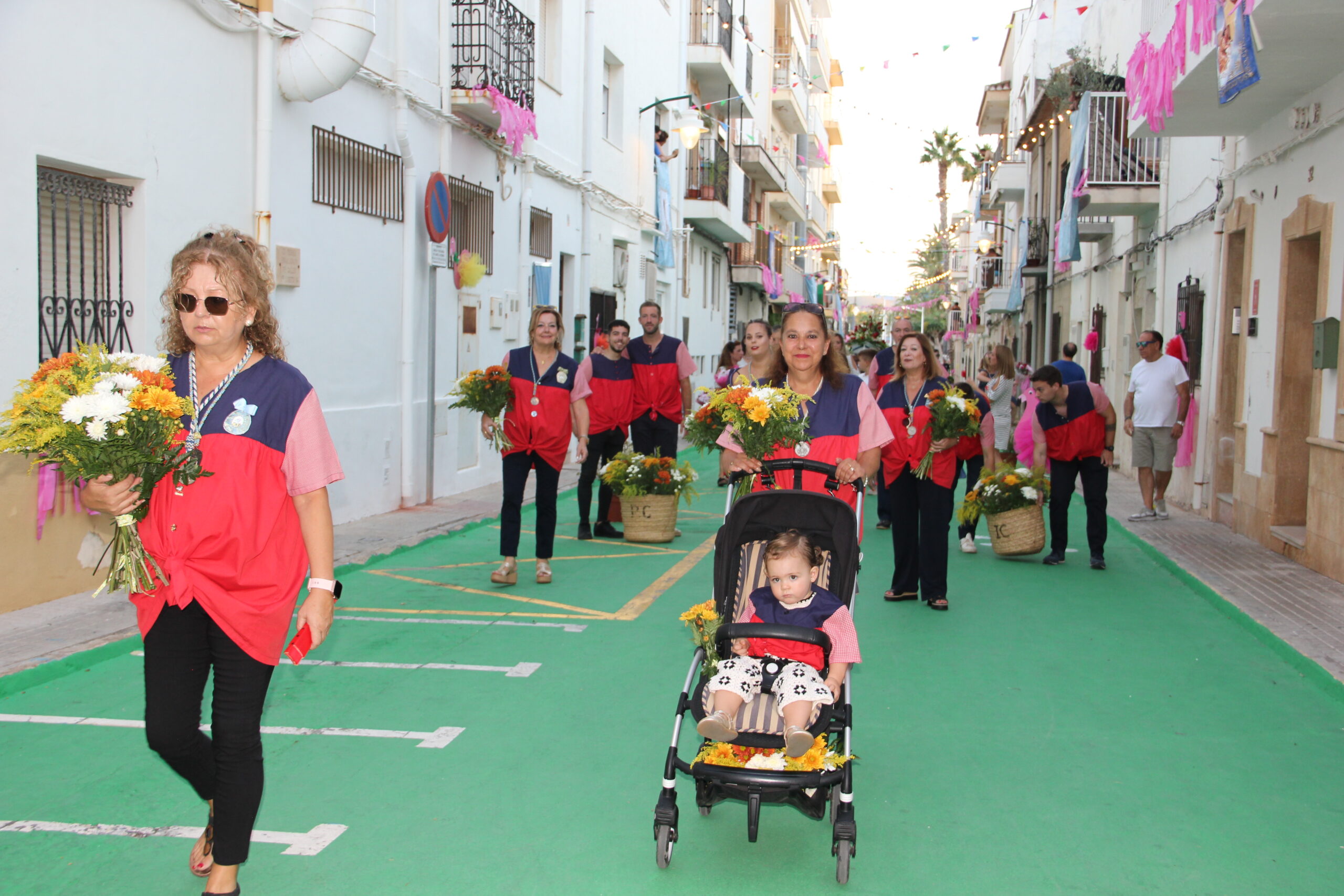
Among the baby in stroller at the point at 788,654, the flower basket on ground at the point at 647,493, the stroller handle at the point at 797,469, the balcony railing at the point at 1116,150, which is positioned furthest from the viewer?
the balcony railing at the point at 1116,150

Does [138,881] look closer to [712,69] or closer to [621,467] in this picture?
[621,467]

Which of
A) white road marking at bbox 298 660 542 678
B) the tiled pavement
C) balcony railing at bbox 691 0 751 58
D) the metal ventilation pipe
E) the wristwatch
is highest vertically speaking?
balcony railing at bbox 691 0 751 58

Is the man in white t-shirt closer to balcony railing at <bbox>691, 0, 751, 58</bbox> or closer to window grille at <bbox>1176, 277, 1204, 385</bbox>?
window grille at <bbox>1176, 277, 1204, 385</bbox>

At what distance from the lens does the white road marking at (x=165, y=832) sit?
4.01 meters

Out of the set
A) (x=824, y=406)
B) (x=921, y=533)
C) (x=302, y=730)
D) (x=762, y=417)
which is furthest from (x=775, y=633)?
(x=921, y=533)

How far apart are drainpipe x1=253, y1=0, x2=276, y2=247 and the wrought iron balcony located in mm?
18506

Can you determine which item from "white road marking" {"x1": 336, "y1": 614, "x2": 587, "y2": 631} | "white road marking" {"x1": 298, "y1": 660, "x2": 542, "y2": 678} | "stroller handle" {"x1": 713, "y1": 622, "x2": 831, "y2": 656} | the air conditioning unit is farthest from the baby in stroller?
the air conditioning unit

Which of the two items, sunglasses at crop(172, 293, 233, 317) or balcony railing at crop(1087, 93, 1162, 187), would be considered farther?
balcony railing at crop(1087, 93, 1162, 187)

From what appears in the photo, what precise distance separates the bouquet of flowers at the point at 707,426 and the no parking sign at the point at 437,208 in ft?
22.7

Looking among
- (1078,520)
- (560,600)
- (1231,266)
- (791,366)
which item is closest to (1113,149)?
(1231,266)

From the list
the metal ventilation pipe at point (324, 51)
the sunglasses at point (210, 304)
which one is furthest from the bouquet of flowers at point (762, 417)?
the metal ventilation pipe at point (324, 51)

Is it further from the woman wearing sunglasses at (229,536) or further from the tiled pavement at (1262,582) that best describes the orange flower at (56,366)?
the tiled pavement at (1262,582)

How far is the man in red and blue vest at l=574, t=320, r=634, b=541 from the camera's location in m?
10.8

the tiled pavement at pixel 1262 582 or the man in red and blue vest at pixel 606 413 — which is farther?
the man in red and blue vest at pixel 606 413
